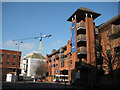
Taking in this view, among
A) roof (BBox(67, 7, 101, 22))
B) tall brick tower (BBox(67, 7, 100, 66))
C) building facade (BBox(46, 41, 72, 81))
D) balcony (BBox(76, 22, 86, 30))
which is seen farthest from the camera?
building facade (BBox(46, 41, 72, 81))

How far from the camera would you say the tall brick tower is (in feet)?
126

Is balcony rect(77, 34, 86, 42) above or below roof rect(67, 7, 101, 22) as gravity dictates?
below

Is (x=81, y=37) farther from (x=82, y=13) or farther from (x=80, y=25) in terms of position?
(x=82, y=13)

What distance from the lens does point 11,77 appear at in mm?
48094

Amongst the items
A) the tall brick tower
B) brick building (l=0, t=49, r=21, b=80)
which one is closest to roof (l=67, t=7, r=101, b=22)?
the tall brick tower

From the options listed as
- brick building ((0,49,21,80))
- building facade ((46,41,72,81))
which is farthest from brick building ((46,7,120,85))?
brick building ((0,49,21,80))

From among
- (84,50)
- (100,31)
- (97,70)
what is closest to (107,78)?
(97,70)

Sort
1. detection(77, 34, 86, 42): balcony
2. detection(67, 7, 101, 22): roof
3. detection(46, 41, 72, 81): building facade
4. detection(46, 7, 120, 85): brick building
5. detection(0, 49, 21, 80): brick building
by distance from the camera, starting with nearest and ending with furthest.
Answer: detection(46, 7, 120, 85): brick building
detection(77, 34, 86, 42): balcony
detection(67, 7, 101, 22): roof
detection(46, 41, 72, 81): building facade
detection(0, 49, 21, 80): brick building

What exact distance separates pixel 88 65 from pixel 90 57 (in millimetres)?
2206

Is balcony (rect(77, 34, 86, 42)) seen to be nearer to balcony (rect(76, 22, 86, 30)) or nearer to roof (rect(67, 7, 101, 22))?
balcony (rect(76, 22, 86, 30))

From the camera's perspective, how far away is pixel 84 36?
39688 mm

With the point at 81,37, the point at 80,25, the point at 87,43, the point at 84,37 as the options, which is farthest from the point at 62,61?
the point at 80,25

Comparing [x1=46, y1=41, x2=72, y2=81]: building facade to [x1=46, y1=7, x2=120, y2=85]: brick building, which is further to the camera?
[x1=46, y1=41, x2=72, y2=81]: building facade

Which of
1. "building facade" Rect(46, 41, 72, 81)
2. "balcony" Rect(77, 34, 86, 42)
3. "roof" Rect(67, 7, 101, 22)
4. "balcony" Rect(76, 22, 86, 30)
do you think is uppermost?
"roof" Rect(67, 7, 101, 22)
